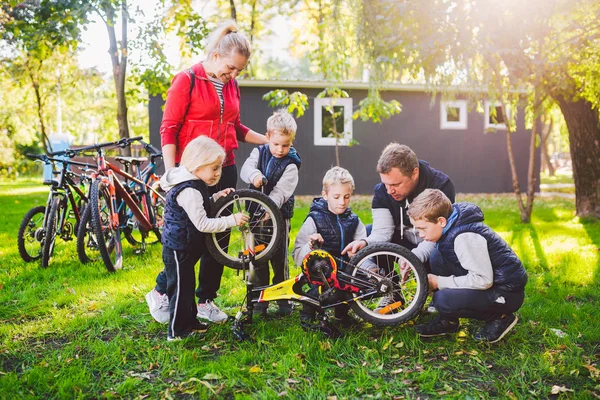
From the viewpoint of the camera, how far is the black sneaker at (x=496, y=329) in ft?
9.83

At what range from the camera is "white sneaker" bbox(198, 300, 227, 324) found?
3.39 meters

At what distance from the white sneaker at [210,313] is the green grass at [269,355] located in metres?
0.13

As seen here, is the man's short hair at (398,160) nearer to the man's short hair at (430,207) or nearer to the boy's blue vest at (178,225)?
the man's short hair at (430,207)

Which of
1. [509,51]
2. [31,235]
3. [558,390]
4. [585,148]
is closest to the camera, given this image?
[558,390]

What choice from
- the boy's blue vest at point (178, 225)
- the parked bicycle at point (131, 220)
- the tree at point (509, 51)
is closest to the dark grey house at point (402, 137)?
the tree at point (509, 51)

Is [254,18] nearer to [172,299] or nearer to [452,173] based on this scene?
[452,173]

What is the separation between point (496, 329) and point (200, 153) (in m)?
2.01

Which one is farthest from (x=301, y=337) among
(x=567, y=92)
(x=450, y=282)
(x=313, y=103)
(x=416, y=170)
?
(x=313, y=103)

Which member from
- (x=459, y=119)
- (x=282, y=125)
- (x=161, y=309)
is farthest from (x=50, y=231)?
(x=459, y=119)

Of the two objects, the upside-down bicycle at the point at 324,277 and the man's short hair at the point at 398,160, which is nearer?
the upside-down bicycle at the point at 324,277

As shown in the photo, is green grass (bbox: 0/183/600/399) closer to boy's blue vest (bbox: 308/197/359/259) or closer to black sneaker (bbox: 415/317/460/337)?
black sneaker (bbox: 415/317/460/337)

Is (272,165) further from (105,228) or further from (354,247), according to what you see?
(105,228)

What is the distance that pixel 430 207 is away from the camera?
9.60ft

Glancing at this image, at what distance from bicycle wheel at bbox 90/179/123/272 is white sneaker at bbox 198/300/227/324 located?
159cm
